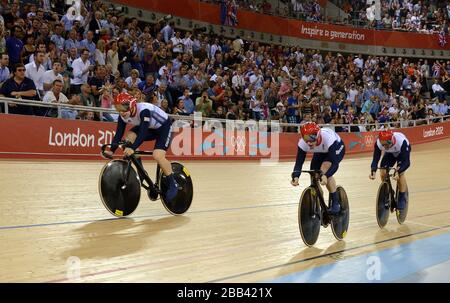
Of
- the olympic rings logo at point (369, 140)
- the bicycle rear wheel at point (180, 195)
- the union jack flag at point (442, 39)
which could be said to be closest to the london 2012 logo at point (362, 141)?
the olympic rings logo at point (369, 140)

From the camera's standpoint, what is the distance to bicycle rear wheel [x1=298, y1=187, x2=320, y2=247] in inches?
197

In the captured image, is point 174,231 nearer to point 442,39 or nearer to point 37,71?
point 37,71

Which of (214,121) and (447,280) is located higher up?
(214,121)

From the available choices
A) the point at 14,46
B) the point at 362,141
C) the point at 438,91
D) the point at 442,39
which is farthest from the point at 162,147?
the point at 442,39

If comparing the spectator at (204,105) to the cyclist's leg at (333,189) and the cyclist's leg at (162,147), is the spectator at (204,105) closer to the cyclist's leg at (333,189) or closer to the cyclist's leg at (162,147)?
the cyclist's leg at (162,147)

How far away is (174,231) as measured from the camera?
5.53 meters

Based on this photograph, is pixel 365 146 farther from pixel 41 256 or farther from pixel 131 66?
pixel 41 256

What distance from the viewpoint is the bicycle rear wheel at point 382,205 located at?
6.43 meters

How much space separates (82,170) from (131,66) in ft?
11.5

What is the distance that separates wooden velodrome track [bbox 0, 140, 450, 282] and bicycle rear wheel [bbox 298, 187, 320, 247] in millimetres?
120

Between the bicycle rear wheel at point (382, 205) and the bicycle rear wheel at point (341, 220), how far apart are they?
0.91m
